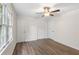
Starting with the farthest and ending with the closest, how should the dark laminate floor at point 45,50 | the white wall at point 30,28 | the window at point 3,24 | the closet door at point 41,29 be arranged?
the closet door at point 41,29
the white wall at point 30,28
the dark laminate floor at point 45,50
the window at point 3,24

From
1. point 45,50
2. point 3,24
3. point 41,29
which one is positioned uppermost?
point 3,24

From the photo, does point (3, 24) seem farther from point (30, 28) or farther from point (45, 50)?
point (30, 28)

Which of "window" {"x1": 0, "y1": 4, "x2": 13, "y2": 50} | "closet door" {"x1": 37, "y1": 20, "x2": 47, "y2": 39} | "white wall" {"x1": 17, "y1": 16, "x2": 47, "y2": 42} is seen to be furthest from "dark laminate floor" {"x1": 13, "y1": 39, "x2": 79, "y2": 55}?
"closet door" {"x1": 37, "y1": 20, "x2": 47, "y2": 39}

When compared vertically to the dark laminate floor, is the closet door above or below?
above

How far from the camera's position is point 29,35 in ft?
22.6

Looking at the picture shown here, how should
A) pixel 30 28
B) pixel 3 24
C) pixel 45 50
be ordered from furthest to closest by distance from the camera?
pixel 30 28 → pixel 45 50 → pixel 3 24

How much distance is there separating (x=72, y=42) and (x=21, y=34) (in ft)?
11.6

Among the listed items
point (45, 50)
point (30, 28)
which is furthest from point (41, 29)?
point (45, 50)

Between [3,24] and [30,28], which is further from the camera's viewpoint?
[30,28]

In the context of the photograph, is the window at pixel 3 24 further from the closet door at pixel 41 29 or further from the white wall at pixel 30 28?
the closet door at pixel 41 29

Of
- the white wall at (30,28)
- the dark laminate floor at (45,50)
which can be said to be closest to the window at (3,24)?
the dark laminate floor at (45,50)

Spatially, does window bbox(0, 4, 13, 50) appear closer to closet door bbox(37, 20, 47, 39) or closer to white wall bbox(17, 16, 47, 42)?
white wall bbox(17, 16, 47, 42)

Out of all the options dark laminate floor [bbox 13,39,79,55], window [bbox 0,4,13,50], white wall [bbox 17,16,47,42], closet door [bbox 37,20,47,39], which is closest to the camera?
window [bbox 0,4,13,50]
